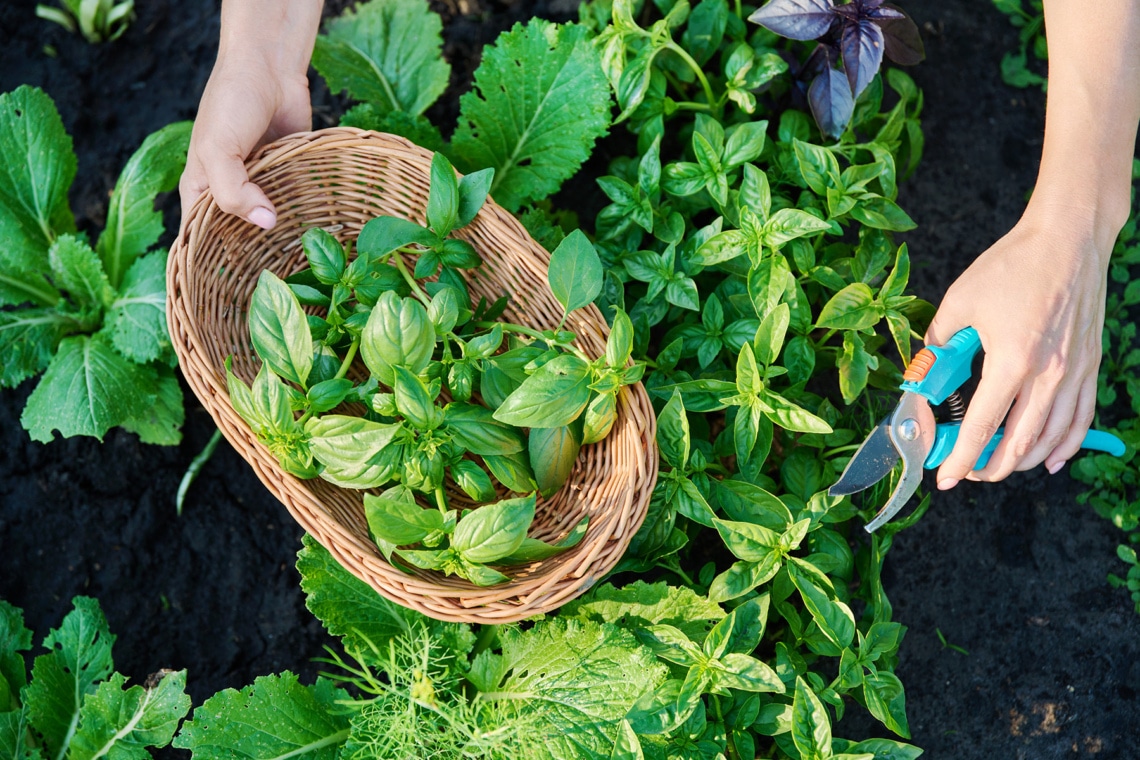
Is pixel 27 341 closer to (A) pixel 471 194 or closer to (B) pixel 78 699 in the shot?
(B) pixel 78 699

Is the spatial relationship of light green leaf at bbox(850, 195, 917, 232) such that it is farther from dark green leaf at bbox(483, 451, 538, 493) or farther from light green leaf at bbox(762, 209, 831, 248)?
dark green leaf at bbox(483, 451, 538, 493)

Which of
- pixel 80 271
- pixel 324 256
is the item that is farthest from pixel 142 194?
pixel 324 256

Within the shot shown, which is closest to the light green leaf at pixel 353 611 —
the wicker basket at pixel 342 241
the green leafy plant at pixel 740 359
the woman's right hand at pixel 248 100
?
the green leafy plant at pixel 740 359

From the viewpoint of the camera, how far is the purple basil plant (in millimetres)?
1552

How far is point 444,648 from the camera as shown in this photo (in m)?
1.60

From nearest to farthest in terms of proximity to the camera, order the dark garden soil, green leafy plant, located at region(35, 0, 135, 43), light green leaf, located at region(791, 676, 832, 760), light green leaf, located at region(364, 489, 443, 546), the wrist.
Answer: light green leaf, located at region(364, 489, 443, 546), light green leaf, located at region(791, 676, 832, 760), the wrist, the dark garden soil, green leafy plant, located at region(35, 0, 135, 43)

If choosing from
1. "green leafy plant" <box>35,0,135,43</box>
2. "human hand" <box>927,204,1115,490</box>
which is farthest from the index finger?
"green leafy plant" <box>35,0,135,43</box>

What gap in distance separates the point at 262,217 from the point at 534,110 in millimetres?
671

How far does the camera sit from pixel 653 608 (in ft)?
4.96

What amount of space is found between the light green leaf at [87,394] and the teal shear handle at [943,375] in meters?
1.49

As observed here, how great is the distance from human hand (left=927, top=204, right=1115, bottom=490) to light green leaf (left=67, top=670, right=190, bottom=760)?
1.44 metres

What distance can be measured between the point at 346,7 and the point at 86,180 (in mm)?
793

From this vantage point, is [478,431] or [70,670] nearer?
[478,431]

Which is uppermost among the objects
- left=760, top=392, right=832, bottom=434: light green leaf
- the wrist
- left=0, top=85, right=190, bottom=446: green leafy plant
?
the wrist
